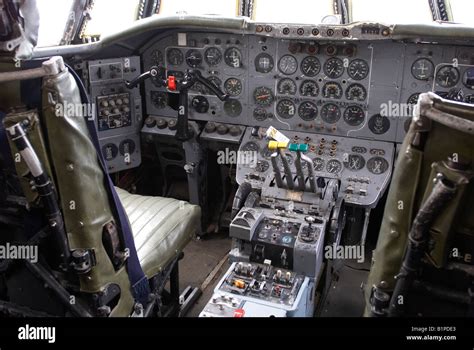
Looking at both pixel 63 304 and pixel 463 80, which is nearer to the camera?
pixel 63 304

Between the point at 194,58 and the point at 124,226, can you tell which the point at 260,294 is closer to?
the point at 124,226

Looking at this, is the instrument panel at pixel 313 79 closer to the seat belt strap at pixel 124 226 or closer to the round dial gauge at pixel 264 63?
the round dial gauge at pixel 264 63

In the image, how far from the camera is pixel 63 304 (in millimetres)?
1807

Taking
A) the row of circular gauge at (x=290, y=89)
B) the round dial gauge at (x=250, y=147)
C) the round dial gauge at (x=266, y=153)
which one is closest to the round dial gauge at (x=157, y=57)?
the row of circular gauge at (x=290, y=89)

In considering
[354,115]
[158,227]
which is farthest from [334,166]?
[158,227]

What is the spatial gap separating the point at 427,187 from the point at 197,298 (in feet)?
6.75

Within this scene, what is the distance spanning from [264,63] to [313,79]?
0.40 meters

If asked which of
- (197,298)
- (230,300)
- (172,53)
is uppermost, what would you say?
(172,53)

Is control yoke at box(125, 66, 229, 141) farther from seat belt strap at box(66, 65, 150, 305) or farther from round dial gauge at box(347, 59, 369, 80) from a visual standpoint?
seat belt strap at box(66, 65, 150, 305)

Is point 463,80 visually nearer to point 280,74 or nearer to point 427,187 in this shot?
point 280,74

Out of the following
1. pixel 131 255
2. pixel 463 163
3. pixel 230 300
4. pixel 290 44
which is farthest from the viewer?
pixel 290 44

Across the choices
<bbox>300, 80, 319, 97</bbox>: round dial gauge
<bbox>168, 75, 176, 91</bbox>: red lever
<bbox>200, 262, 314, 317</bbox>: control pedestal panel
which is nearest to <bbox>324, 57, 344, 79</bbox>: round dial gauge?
<bbox>300, 80, 319, 97</bbox>: round dial gauge

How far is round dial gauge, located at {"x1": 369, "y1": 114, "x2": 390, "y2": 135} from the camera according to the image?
138 inches

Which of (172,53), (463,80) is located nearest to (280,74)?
(172,53)
